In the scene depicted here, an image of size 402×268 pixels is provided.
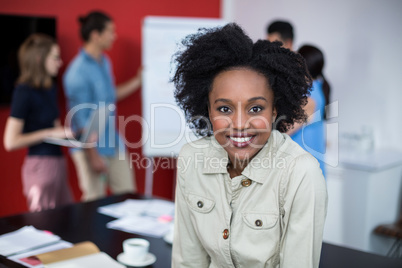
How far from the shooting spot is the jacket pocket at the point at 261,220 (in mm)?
1225

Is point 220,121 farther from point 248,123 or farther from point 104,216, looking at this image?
point 104,216

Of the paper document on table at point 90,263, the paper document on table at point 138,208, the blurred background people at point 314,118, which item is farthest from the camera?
the blurred background people at point 314,118

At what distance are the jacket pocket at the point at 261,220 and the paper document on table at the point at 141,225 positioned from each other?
0.61 m

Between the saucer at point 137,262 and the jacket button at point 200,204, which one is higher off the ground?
the jacket button at point 200,204

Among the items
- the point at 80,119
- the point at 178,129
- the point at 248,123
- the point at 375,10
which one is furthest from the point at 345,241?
the point at 248,123

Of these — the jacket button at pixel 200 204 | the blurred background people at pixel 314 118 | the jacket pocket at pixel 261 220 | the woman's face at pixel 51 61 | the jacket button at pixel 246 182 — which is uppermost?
the woman's face at pixel 51 61

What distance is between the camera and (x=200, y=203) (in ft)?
4.41

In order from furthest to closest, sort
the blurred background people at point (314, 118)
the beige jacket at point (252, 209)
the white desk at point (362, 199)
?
the white desk at point (362, 199), the blurred background people at point (314, 118), the beige jacket at point (252, 209)

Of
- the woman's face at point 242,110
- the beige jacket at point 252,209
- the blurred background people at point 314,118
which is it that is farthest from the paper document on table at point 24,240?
Result: the blurred background people at point 314,118

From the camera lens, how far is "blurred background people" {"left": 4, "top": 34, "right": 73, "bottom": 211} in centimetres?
266

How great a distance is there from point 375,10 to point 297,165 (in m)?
2.89

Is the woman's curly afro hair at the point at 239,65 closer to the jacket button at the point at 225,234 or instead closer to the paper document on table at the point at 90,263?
the jacket button at the point at 225,234

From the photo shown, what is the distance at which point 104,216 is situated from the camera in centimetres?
196

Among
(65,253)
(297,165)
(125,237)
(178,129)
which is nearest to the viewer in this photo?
(297,165)
